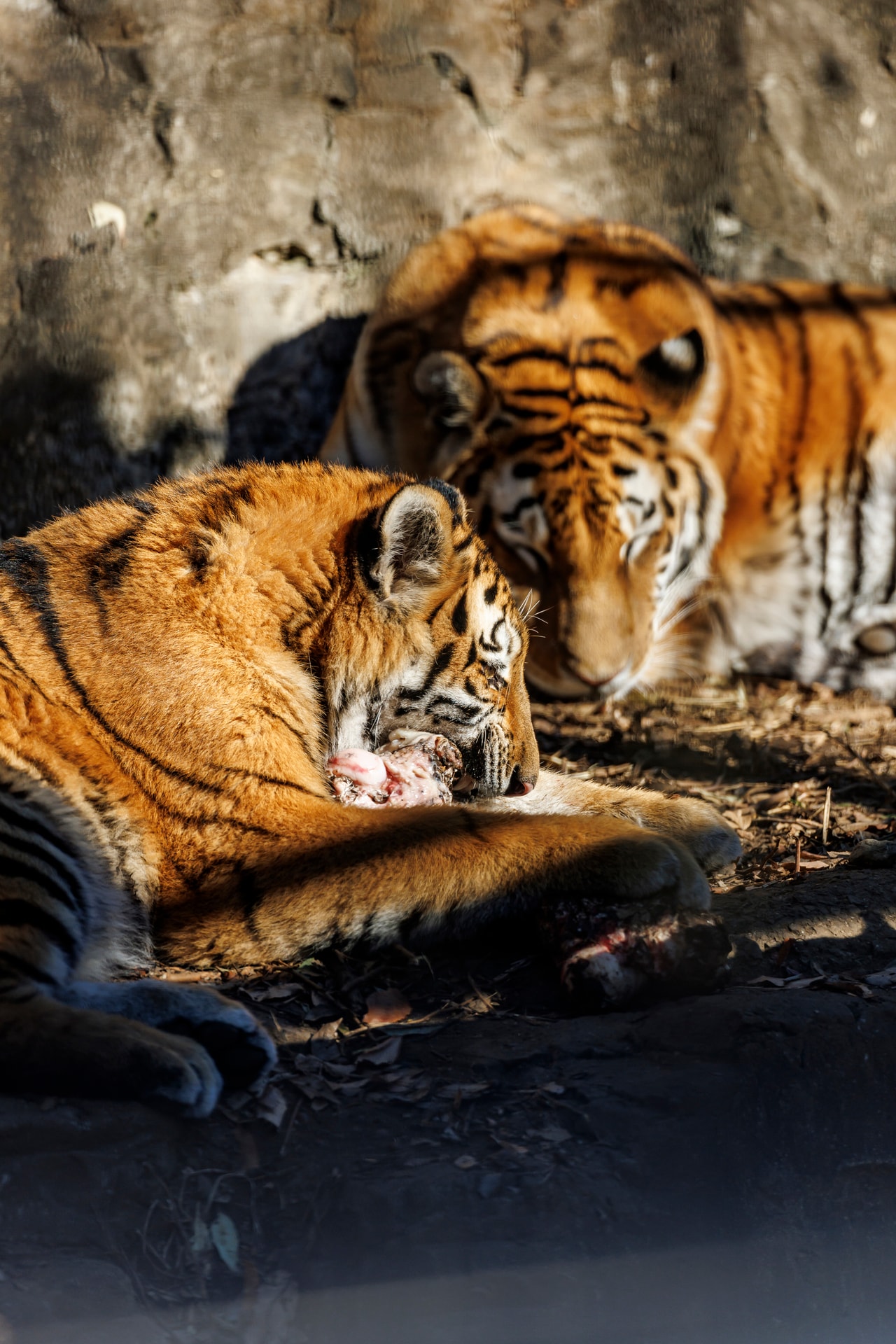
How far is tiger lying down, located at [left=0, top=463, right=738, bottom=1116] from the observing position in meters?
2.32

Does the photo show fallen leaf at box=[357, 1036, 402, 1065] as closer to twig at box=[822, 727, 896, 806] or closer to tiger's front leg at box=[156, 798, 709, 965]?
tiger's front leg at box=[156, 798, 709, 965]

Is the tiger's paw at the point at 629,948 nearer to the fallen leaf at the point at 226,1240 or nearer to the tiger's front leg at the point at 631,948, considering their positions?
the tiger's front leg at the point at 631,948

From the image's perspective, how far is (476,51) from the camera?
5.09 m

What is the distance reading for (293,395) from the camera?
16.4ft

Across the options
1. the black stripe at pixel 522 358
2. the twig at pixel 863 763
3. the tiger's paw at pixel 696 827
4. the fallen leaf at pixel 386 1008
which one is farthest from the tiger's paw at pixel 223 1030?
the black stripe at pixel 522 358

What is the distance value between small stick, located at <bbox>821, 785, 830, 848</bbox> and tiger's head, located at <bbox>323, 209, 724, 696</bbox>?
778 mm

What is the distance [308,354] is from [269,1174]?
3.66 meters

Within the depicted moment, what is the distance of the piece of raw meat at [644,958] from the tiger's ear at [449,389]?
7.20 ft

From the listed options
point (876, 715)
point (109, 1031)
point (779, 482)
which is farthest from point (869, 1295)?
point (779, 482)

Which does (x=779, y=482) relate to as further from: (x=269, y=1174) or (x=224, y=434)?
(x=269, y=1174)

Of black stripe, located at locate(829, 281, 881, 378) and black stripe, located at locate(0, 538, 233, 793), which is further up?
black stripe, located at locate(829, 281, 881, 378)

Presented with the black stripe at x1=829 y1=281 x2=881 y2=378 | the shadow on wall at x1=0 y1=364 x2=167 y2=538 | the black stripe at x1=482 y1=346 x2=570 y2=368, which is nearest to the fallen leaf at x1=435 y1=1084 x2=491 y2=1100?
the black stripe at x1=482 y1=346 x2=570 y2=368

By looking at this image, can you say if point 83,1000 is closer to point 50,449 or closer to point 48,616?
point 48,616

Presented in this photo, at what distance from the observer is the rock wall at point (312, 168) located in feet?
15.3
